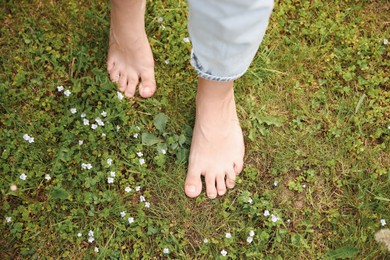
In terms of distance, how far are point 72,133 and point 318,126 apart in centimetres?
147

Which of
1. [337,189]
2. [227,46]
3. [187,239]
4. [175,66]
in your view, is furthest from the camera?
[175,66]

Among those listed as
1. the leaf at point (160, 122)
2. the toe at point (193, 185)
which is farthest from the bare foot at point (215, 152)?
the leaf at point (160, 122)

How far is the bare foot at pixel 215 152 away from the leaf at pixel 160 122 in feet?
0.71

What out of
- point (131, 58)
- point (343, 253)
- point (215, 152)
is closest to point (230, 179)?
point (215, 152)

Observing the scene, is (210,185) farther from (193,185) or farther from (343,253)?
(343,253)

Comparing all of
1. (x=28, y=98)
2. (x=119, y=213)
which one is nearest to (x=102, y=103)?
(x=28, y=98)

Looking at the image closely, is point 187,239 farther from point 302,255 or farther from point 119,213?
point 302,255

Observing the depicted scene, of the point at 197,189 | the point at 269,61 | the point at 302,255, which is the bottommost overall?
the point at 302,255

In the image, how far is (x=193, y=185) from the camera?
2580 millimetres

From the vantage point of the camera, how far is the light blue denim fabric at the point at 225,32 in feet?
4.79

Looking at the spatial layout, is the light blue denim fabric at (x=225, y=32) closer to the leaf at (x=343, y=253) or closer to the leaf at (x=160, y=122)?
the leaf at (x=160, y=122)

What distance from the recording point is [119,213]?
8.27 ft

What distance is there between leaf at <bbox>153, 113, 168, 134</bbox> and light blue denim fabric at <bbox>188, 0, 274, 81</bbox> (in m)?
0.91

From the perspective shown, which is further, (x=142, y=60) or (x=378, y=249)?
(x=142, y=60)
